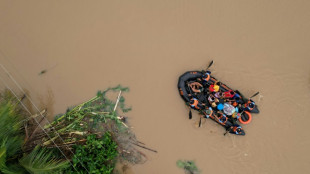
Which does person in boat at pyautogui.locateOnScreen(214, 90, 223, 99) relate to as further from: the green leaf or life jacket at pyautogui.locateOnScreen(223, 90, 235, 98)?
the green leaf

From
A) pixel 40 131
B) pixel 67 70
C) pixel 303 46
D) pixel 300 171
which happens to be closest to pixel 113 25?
pixel 67 70

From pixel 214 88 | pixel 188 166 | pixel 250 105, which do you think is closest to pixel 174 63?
pixel 214 88

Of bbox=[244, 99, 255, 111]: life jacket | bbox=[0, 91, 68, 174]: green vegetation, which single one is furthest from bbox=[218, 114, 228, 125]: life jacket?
bbox=[0, 91, 68, 174]: green vegetation

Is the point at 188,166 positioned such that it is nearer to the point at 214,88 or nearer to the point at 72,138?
the point at 214,88

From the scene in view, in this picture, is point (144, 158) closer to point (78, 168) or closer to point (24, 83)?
point (78, 168)

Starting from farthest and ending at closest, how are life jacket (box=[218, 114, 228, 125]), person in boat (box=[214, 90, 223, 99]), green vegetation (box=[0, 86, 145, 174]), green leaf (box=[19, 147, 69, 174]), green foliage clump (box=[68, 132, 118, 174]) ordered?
person in boat (box=[214, 90, 223, 99]) → life jacket (box=[218, 114, 228, 125]) → green foliage clump (box=[68, 132, 118, 174]) → green vegetation (box=[0, 86, 145, 174]) → green leaf (box=[19, 147, 69, 174])
